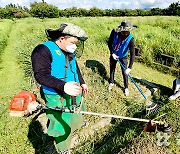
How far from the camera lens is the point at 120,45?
181 inches

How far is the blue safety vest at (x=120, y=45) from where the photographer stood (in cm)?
446

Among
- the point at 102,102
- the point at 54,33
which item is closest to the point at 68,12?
the point at 102,102

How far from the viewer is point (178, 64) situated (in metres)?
6.52

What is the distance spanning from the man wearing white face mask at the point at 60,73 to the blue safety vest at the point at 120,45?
192cm

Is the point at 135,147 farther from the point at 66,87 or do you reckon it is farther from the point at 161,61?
the point at 161,61

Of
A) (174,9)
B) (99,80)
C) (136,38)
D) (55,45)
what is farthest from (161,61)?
(174,9)

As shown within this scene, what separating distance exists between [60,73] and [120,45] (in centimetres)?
241

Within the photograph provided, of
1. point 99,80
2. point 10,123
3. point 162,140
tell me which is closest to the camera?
point 162,140

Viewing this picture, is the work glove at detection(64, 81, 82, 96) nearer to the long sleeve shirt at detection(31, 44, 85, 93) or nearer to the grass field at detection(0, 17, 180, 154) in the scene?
the long sleeve shirt at detection(31, 44, 85, 93)

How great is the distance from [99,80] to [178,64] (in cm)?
239

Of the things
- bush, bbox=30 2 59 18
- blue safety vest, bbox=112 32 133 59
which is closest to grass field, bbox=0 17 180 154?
blue safety vest, bbox=112 32 133 59

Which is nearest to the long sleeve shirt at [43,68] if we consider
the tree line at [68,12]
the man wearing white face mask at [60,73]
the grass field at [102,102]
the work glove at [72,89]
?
the man wearing white face mask at [60,73]

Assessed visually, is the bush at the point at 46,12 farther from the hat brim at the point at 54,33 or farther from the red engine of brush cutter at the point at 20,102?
the red engine of brush cutter at the point at 20,102

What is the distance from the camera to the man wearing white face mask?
2.19m
